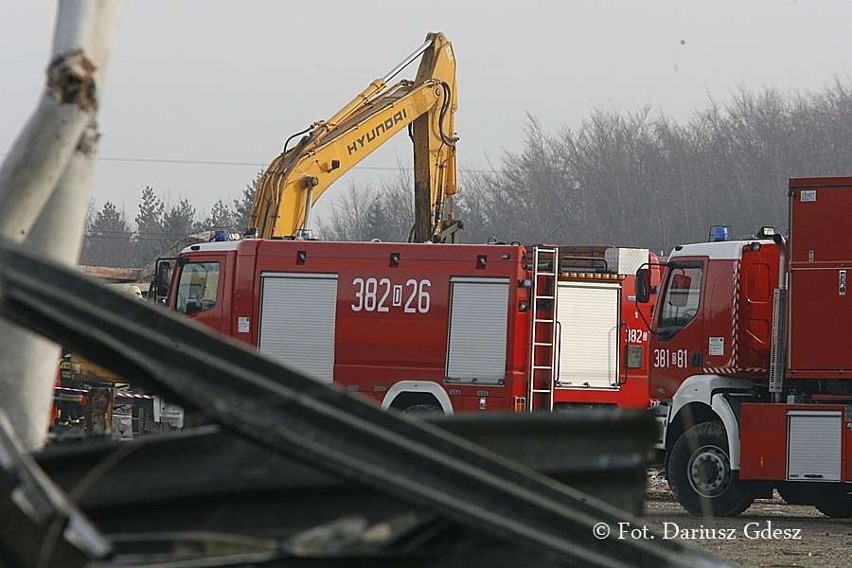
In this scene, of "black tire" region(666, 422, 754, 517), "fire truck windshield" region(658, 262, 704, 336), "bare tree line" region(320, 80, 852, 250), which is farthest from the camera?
"bare tree line" region(320, 80, 852, 250)

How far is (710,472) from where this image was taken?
575 inches

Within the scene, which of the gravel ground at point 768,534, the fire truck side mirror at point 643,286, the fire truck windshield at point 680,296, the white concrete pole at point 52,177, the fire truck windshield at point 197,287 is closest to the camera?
the white concrete pole at point 52,177

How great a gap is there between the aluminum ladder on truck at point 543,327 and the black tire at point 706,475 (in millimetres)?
3125

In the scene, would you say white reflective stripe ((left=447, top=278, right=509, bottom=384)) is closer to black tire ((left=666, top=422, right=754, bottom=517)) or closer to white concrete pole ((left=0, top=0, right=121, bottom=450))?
black tire ((left=666, top=422, right=754, bottom=517))

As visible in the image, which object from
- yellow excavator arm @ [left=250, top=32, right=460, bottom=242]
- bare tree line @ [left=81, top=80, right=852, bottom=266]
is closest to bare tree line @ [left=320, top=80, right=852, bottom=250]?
bare tree line @ [left=81, top=80, right=852, bottom=266]

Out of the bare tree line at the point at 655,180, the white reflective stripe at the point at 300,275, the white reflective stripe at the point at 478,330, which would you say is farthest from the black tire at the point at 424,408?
the bare tree line at the point at 655,180

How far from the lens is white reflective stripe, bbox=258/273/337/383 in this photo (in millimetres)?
17734

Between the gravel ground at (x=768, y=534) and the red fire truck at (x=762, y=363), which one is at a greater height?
the red fire truck at (x=762, y=363)

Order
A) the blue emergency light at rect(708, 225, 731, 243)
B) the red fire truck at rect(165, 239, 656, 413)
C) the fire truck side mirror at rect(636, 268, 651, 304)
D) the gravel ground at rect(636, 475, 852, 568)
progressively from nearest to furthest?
1. the gravel ground at rect(636, 475, 852, 568)
2. the blue emergency light at rect(708, 225, 731, 243)
3. the fire truck side mirror at rect(636, 268, 651, 304)
4. the red fire truck at rect(165, 239, 656, 413)

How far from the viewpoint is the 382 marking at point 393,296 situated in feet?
57.5

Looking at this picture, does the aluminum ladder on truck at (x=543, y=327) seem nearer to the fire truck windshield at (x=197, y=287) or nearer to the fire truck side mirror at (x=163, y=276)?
the fire truck windshield at (x=197, y=287)

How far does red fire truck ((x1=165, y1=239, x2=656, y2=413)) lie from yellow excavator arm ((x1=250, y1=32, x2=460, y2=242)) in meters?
4.37

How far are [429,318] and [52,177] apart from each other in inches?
577

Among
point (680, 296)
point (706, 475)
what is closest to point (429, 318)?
point (680, 296)
